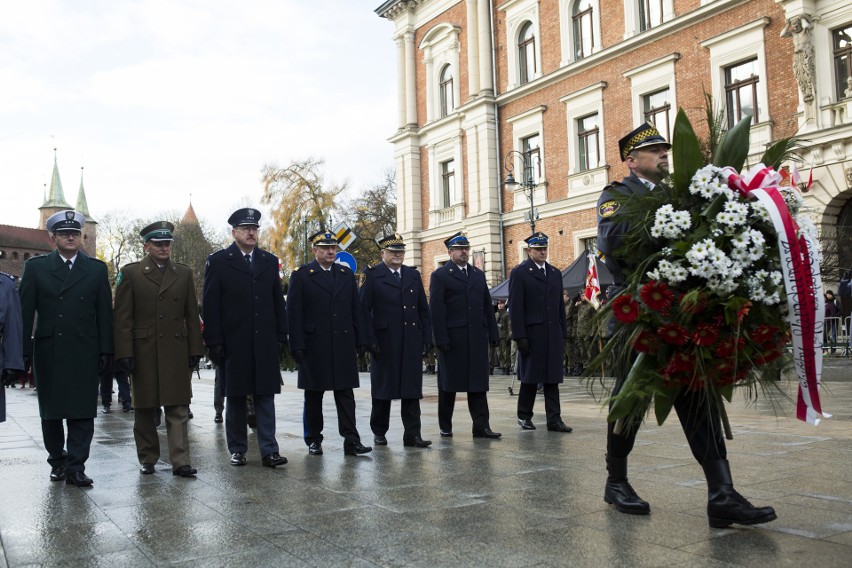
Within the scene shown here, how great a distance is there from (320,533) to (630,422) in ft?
5.83

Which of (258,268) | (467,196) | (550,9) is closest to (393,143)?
(467,196)

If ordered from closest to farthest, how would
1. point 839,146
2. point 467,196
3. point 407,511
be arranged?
point 407,511 < point 839,146 < point 467,196

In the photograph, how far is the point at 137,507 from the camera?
5406 mm

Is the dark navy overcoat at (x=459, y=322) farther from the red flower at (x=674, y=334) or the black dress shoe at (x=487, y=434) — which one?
the red flower at (x=674, y=334)

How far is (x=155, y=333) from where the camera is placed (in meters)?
6.88

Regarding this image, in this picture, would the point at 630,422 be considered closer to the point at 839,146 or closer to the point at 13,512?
the point at 13,512

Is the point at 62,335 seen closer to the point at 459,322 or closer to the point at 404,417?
the point at 404,417

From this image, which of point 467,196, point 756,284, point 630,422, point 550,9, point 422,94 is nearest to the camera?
point 756,284

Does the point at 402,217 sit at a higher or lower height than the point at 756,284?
higher

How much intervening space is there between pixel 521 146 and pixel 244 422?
→ 2637 centimetres

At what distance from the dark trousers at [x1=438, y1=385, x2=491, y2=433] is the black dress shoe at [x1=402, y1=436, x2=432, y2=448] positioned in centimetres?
68

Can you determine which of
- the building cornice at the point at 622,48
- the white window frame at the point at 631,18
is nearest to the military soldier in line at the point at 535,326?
the building cornice at the point at 622,48

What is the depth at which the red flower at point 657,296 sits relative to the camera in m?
4.33

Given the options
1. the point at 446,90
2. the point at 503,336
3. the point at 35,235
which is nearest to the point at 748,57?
the point at 503,336
